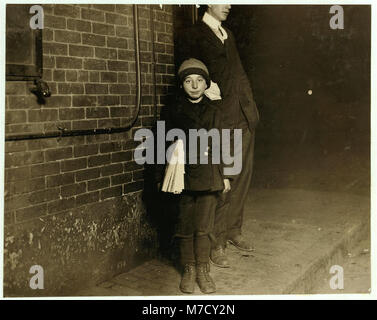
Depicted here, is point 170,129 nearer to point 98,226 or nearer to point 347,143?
point 98,226

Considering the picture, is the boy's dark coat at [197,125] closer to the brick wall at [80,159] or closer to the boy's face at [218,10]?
the brick wall at [80,159]

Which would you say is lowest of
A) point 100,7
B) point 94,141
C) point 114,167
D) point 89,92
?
point 114,167

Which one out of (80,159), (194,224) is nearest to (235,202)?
A: (194,224)

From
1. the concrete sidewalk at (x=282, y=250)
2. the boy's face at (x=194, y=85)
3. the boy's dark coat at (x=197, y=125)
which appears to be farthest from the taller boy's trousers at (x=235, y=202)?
the boy's face at (x=194, y=85)

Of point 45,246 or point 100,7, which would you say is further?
point 100,7

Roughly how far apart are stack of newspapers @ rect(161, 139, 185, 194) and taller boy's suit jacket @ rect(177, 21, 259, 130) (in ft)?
2.26

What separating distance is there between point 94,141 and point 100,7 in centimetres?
114

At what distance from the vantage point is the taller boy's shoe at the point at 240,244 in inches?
176

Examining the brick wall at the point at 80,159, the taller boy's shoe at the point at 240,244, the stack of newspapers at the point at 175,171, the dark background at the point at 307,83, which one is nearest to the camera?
the brick wall at the point at 80,159

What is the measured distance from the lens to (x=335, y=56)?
9352 millimetres

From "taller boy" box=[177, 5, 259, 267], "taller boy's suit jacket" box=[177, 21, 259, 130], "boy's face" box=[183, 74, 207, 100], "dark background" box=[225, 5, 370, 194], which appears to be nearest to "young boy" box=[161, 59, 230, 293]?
"boy's face" box=[183, 74, 207, 100]

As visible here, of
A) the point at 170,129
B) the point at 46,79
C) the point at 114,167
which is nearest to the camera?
the point at 46,79

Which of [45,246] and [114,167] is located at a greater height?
[114,167]
